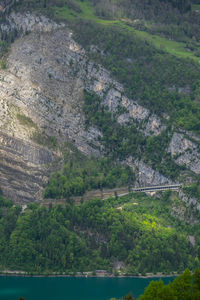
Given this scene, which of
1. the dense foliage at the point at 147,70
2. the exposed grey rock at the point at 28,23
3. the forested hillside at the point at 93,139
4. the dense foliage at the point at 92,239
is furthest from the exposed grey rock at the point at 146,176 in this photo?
the exposed grey rock at the point at 28,23

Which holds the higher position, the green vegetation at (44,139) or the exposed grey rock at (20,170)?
the green vegetation at (44,139)

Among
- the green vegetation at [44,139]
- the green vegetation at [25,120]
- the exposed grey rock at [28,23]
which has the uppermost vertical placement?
the exposed grey rock at [28,23]

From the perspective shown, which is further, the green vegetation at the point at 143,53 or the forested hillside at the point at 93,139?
the green vegetation at the point at 143,53

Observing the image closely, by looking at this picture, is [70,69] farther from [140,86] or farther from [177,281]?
[177,281]

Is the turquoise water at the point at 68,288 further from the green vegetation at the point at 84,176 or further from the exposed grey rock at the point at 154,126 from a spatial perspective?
the exposed grey rock at the point at 154,126

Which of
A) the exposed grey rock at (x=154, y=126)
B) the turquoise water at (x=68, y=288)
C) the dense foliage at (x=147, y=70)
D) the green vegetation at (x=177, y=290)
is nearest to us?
the green vegetation at (x=177, y=290)

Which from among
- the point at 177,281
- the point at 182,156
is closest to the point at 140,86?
the point at 182,156

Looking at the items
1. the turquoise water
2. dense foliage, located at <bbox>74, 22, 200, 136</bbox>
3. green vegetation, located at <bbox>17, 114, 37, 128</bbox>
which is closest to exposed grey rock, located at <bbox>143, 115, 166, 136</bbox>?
dense foliage, located at <bbox>74, 22, 200, 136</bbox>
